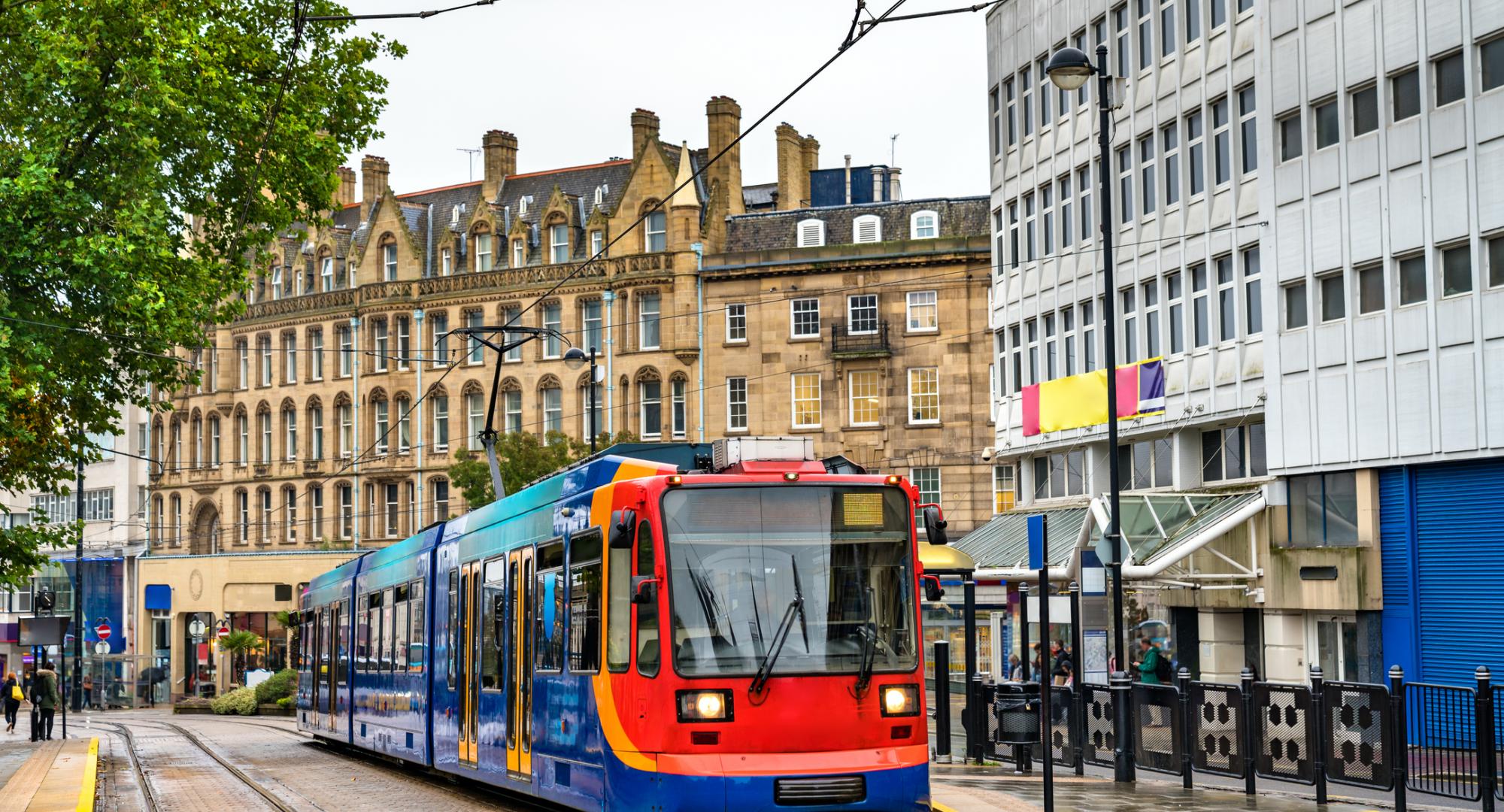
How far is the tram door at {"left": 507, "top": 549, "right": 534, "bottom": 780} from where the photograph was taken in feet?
56.4

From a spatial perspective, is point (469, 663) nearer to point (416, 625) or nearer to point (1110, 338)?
point (416, 625)

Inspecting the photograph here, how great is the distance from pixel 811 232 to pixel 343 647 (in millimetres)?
39326

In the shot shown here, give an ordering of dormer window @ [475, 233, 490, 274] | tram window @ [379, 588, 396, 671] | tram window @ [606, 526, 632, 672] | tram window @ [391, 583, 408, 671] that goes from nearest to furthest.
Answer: tram window @ [606, 526, 632, 672]
tram window @ [391, 583, 408, 671]
tram window @ [379, 588, 396, 671]
dormer window @ [475, 233, 490, 274]

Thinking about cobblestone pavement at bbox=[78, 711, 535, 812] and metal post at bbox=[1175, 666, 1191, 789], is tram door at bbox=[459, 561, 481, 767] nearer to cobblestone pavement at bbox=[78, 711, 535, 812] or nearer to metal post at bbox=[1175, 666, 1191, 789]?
cobblestone pavement at bbox=[78, 711, 535, 812]

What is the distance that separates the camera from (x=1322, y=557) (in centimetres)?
3136

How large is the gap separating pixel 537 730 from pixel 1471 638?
57.2 feet

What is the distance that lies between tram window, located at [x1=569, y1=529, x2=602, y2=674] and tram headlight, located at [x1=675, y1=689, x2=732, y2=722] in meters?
1.14

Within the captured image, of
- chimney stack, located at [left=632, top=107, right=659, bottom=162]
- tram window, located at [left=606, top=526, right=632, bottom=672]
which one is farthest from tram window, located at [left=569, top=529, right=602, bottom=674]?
chimney stack, located at [left=632, top=107, right=659, bottom=162]

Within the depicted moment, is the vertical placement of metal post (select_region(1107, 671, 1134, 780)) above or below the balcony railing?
below

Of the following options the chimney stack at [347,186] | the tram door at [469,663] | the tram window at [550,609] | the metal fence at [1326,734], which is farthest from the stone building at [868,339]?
the tram window at [550,609]

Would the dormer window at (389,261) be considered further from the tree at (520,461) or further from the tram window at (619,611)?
the tram window at (619,611)

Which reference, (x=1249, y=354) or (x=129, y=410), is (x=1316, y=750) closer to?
(x=1249, y=354)

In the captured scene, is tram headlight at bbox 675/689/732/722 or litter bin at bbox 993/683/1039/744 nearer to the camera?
tram headlight at bbox 675/689/732/722

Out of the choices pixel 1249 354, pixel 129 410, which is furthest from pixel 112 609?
pixel 1249 354
